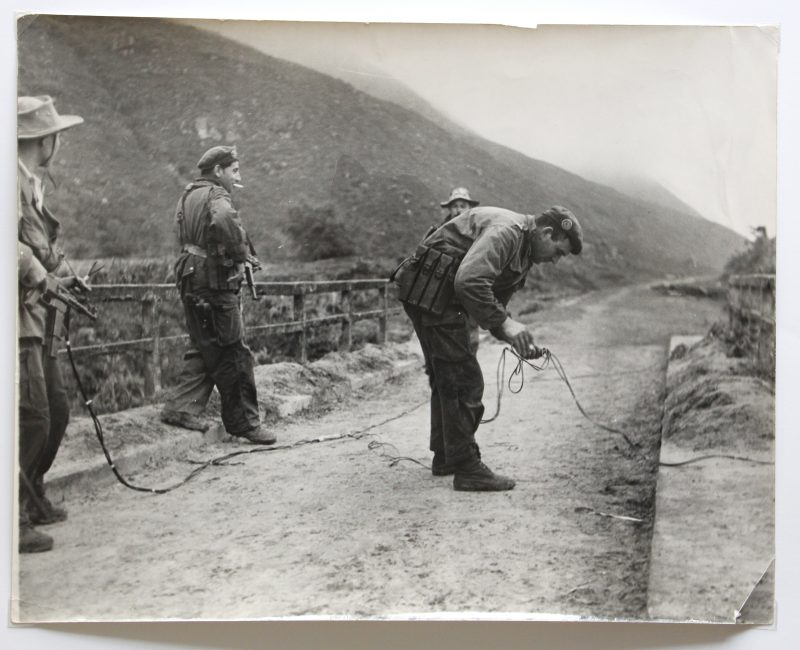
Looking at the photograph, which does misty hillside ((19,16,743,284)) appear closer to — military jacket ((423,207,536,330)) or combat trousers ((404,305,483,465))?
military jacket ((423,207,536,330))

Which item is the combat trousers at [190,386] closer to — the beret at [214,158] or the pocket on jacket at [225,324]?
the pocket on jacket at [225,324]

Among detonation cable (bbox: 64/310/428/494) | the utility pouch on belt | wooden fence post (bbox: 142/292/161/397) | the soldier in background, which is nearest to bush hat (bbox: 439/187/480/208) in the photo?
the soldier in background

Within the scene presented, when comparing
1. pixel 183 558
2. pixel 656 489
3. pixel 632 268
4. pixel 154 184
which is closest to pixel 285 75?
pixel 154 184

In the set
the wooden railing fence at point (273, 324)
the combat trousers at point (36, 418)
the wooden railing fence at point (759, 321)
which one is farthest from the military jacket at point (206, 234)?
the wooden railing fence at point (759, 321)

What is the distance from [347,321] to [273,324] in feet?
1.15

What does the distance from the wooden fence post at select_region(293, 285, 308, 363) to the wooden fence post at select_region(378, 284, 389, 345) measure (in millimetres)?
358

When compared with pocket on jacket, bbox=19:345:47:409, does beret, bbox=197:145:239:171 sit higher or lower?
higher

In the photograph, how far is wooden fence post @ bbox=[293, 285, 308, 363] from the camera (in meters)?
3.88

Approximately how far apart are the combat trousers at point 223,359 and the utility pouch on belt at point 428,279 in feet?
2.50

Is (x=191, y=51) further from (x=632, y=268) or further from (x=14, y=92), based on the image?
(x=632, y=268)

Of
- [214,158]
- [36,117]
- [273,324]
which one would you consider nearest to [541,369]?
[273,324]

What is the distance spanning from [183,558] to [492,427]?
144 centimetres

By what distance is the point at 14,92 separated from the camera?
11.8 feet

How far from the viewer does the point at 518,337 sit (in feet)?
11.8
